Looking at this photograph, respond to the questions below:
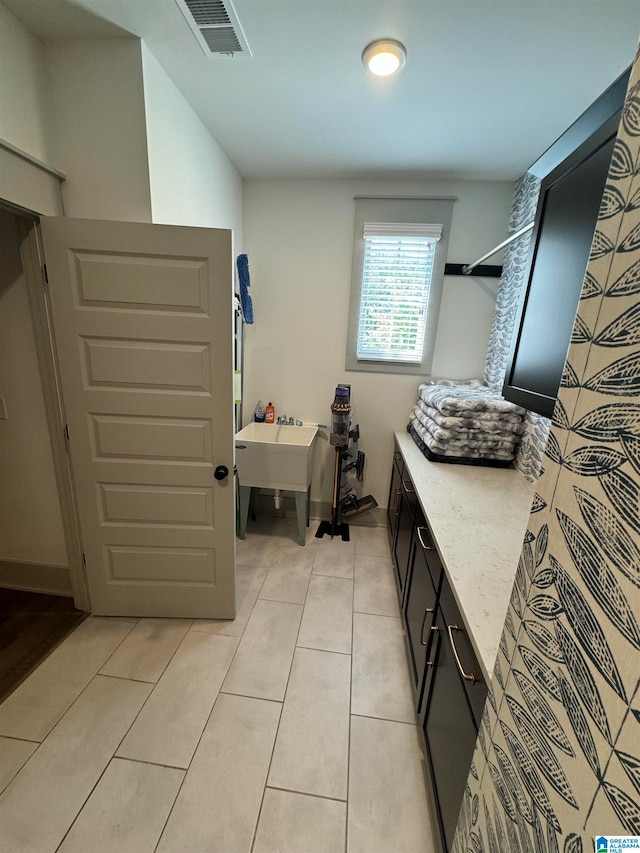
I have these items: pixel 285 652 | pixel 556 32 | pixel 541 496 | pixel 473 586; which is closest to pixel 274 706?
pixel 285 652

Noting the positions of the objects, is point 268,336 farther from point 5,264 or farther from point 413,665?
point 413,665

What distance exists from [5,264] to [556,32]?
2.63m

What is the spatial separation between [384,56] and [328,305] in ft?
4.87

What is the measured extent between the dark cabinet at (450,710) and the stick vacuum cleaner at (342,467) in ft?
5.07

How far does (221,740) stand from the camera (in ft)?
4.45

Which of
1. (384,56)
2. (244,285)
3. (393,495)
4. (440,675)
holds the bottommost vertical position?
(393,495)

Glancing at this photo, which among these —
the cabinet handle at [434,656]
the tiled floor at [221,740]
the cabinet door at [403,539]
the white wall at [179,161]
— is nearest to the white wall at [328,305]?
the white wall at [179,161]

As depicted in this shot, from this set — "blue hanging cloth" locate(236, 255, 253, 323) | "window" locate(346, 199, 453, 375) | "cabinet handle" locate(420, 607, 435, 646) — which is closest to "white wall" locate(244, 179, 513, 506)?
"window" locate(346, 199, 453, 375)

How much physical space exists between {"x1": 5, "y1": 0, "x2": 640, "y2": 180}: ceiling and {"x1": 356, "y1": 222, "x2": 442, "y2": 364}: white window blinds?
48cm

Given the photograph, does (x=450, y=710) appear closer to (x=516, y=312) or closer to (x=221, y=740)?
(x=221, y=740)

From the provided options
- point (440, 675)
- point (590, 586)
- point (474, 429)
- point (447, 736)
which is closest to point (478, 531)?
point (440, 675)

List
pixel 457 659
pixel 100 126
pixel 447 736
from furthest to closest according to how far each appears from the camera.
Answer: pixel 100 126
pixel 447 736
pixel 457 659

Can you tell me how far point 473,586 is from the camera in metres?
1.04

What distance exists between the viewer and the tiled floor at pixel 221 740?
111 cm
